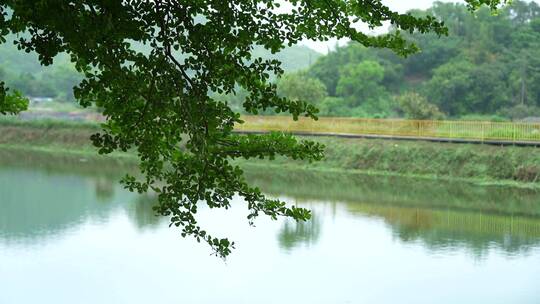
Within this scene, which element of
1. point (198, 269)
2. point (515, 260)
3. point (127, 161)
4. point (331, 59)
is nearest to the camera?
point (198, 269)

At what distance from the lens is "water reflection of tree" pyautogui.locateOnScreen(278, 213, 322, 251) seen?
44.0 ft

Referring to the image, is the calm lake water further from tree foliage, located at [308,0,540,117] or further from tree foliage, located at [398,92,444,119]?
tree foliage, located at [308,0,540,117]

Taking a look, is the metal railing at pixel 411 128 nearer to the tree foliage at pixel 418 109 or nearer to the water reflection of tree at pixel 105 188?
the tree foliage at pixel 418 109

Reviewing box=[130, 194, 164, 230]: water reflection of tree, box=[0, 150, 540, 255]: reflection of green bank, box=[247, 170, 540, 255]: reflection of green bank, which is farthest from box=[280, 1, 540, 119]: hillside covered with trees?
box=[130, 194, 164, 230]: water reflection of tree

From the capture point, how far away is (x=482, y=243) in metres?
14.0

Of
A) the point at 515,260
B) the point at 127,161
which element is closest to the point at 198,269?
the point at 515,260

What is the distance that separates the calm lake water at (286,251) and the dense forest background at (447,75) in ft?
40.9

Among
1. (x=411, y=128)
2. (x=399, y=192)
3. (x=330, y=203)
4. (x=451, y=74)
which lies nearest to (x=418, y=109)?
(x=411, y=128)

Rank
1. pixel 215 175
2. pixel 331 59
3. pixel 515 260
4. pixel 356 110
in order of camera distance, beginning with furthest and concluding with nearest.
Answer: pixel 331 59
pixel 356 110
pixel 515 260
pixel 215 175

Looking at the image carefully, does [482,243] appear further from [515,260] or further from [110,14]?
[110,14]

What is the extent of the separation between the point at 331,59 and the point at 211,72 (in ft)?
154

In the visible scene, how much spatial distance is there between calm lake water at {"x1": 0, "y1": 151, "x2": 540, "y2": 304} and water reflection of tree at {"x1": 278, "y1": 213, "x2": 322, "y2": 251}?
0.03m

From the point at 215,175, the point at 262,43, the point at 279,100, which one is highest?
the point at 262,43

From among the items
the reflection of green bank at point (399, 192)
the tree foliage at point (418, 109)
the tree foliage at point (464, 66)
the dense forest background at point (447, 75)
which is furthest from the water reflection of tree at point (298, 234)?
the tree foliage at point (464, 66)
